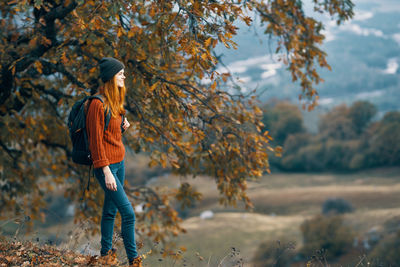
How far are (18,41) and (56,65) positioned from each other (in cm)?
89

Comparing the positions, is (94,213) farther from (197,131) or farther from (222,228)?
(222,228)

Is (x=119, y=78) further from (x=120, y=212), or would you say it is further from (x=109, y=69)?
(x=120, y=212)

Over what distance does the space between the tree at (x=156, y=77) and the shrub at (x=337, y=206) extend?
30023 millimetres

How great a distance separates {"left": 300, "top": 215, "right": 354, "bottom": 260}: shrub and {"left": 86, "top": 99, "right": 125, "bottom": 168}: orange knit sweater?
25929 mm

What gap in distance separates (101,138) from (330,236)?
27562 millimetres

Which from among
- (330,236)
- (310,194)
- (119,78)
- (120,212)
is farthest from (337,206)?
(119,78)

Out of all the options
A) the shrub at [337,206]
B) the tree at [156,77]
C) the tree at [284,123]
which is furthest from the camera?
the tree at [284,123]

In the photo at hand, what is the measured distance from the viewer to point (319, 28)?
863 cm

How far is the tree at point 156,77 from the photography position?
519 cm

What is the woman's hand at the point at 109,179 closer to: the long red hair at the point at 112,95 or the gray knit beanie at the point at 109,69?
the long red hair at the point at 112,95

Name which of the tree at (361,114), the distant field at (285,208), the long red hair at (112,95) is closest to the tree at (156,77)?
the long red hair at (112,95)

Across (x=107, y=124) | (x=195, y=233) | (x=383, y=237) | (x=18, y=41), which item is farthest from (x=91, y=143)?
(x=195, y=233)

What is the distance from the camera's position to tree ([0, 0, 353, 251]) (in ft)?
17.0

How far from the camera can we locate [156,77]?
19.7 feet
